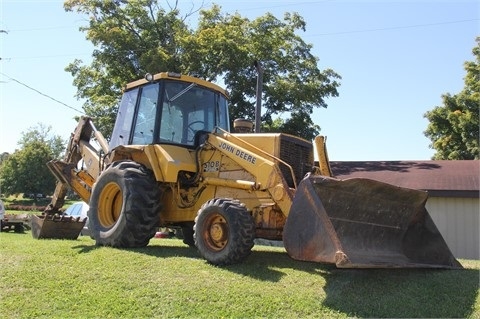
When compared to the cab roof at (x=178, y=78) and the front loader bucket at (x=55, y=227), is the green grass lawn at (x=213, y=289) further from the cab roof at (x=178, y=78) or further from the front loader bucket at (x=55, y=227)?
the cab roof at (x=178, y=78)

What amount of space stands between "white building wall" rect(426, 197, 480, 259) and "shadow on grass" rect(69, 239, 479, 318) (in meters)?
7.81

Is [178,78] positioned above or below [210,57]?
below

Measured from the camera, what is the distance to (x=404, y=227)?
7.63 meters

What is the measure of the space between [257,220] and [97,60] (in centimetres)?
1956

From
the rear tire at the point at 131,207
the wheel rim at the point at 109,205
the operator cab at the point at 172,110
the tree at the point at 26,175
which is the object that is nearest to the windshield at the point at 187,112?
the operator cab at the point at 172,110

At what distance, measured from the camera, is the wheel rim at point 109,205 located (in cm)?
905

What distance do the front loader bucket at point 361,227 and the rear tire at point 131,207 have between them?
2.90 metres

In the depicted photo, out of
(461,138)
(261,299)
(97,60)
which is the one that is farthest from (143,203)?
(461,138)

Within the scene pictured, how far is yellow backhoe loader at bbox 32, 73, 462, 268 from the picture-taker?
21.0ft

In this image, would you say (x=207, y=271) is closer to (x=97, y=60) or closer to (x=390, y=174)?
(x=390, y=174)

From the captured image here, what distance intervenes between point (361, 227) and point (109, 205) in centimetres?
475

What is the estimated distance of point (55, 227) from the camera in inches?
421

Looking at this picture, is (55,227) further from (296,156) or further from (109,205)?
(296,156)

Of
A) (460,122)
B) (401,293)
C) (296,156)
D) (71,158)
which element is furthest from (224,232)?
(460,122)
